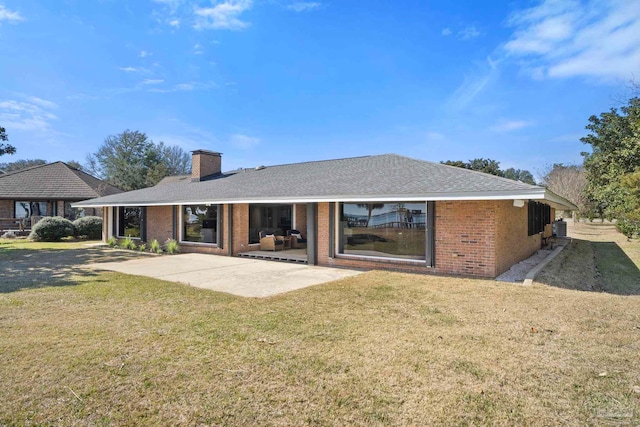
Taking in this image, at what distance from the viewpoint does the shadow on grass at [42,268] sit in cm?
802

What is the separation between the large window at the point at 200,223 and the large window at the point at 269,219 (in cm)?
149

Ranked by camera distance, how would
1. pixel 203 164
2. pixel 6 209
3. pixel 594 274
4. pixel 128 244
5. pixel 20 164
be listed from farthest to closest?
pixel 20 164
pixel 6 209
pixel 203 164
pixel 128 244
pixel 594 274

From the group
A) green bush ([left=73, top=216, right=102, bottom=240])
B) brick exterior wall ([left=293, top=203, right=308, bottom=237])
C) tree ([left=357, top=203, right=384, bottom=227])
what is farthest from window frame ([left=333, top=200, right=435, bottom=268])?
green bush ([left=73, top=216, right=102, bottom=240])

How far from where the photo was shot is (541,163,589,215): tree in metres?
38.1

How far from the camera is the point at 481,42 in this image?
14148 millimetres

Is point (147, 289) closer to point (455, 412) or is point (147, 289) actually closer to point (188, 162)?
point (455, 412)

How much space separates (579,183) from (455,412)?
149 feet

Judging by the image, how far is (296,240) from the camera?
1543 cm

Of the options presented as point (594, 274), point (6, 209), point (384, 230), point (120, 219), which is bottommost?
point (594, 274)

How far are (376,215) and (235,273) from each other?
4301 millimetres

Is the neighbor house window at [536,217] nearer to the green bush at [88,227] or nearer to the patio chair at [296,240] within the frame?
the patio chair at [296,240]

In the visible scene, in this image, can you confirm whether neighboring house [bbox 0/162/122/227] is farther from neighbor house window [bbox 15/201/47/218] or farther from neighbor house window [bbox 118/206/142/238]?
neighbor house window [bbox 118/206/142/238]

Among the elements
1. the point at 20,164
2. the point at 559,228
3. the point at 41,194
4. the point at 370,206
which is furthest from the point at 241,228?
the point at 20,164

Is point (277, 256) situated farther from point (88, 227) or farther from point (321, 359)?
point (88, 227)
